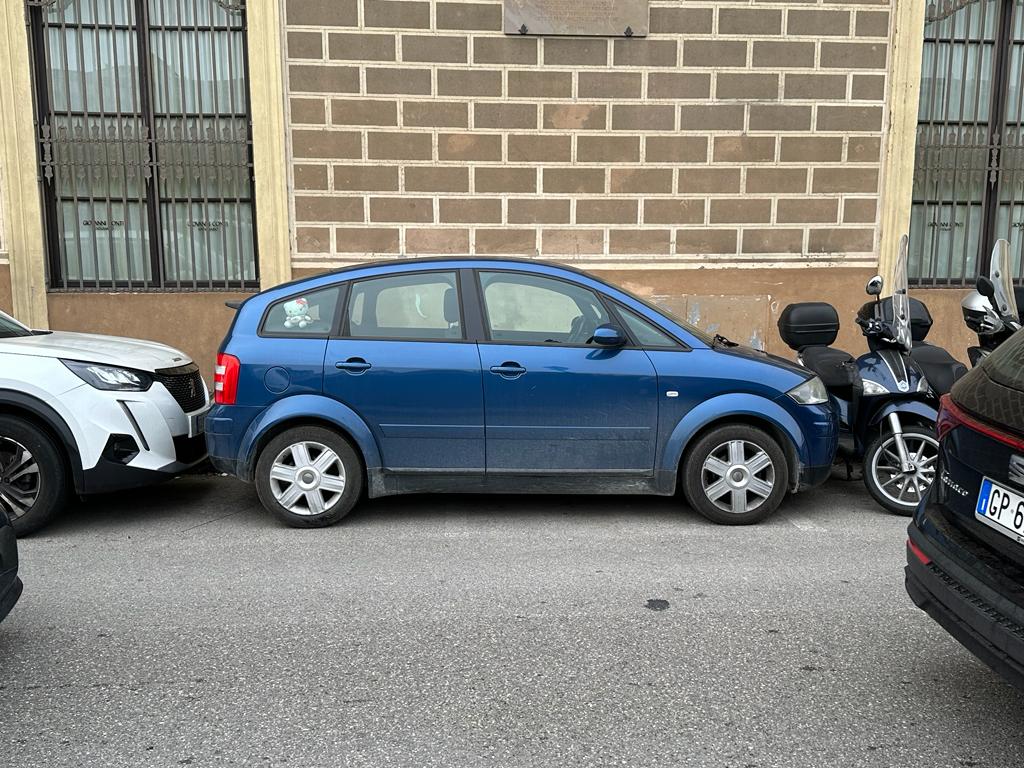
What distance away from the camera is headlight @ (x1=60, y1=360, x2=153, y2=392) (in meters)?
5.05

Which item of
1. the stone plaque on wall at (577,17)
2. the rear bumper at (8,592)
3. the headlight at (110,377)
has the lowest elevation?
the rear bumper at (8,592)

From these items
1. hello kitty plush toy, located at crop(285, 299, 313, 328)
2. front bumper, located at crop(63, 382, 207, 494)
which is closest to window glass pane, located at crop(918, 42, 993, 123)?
hello kitty plush toy, located at crop(285, 299, 313, 328)

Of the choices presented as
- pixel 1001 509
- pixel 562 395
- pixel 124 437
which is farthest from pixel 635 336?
pixel 124 437

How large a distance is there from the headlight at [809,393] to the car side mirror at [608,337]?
1053 millimetres

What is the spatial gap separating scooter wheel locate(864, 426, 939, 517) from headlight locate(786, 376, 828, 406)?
579 millimetres

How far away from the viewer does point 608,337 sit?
197 inches

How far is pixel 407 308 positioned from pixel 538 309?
31.1 inches

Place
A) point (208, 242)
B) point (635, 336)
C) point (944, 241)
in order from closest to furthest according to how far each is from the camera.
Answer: point (635, 336) < point (208, 242) < point (944, 241)

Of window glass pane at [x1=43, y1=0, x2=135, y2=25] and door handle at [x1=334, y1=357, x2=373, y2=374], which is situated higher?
window glass pane at [x1=43, y1=0, x2=135, y2=25]

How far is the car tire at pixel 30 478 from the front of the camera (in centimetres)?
495

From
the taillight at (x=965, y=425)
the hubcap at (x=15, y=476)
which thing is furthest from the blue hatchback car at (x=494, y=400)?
the taillight at (x=965, y=425)

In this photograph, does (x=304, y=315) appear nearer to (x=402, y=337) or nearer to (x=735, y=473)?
(x=402, y=337)

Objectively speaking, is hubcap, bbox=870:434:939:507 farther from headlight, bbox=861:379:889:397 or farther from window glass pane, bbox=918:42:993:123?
window glass pane, bbox=918:42:993:123

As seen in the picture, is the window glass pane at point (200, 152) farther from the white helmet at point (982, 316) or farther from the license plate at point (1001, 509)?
the license plate at point (1001, 509)
